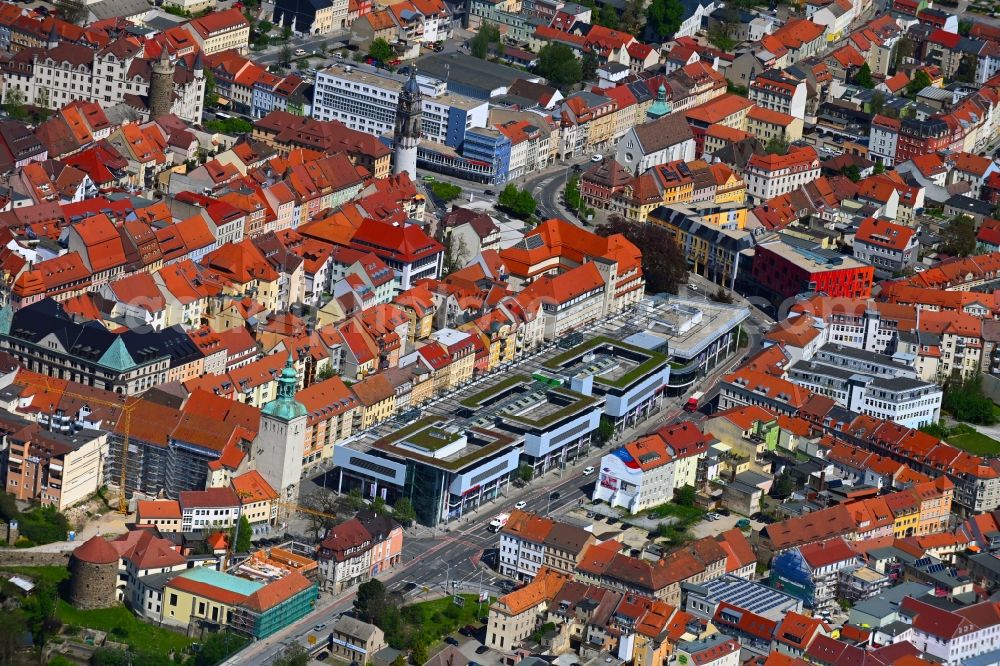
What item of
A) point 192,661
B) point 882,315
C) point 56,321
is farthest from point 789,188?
point 192,661

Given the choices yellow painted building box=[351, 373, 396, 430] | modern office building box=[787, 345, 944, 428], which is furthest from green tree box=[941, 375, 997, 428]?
yellow painted building box=[351, 373, 396, 430]

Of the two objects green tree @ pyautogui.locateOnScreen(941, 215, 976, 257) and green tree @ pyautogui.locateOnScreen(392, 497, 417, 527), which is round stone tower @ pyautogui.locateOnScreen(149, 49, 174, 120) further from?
green tree @ pyautogui.locateOnScreen(941, 215, 976, 257)

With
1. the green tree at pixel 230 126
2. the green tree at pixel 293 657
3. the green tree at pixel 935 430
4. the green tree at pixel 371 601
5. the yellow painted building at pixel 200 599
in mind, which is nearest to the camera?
the green tree at pixel 293 657

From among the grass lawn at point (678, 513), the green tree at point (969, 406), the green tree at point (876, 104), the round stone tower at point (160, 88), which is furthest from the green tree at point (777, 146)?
the grass lawn at point (678, 513)

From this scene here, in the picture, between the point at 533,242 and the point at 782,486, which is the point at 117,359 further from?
the point at 782,486

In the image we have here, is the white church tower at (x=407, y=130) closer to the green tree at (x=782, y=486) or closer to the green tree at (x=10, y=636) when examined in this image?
the green tree at (x=782, y=486)

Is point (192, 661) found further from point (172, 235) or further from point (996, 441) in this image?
point (996, 441)

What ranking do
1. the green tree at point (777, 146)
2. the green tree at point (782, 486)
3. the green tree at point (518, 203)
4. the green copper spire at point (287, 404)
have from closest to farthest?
the green copper spire at point (287, 404) → the green tree at point (782, 486) → the green tree at point (518, 203) → the green tree at point (777, 146)
